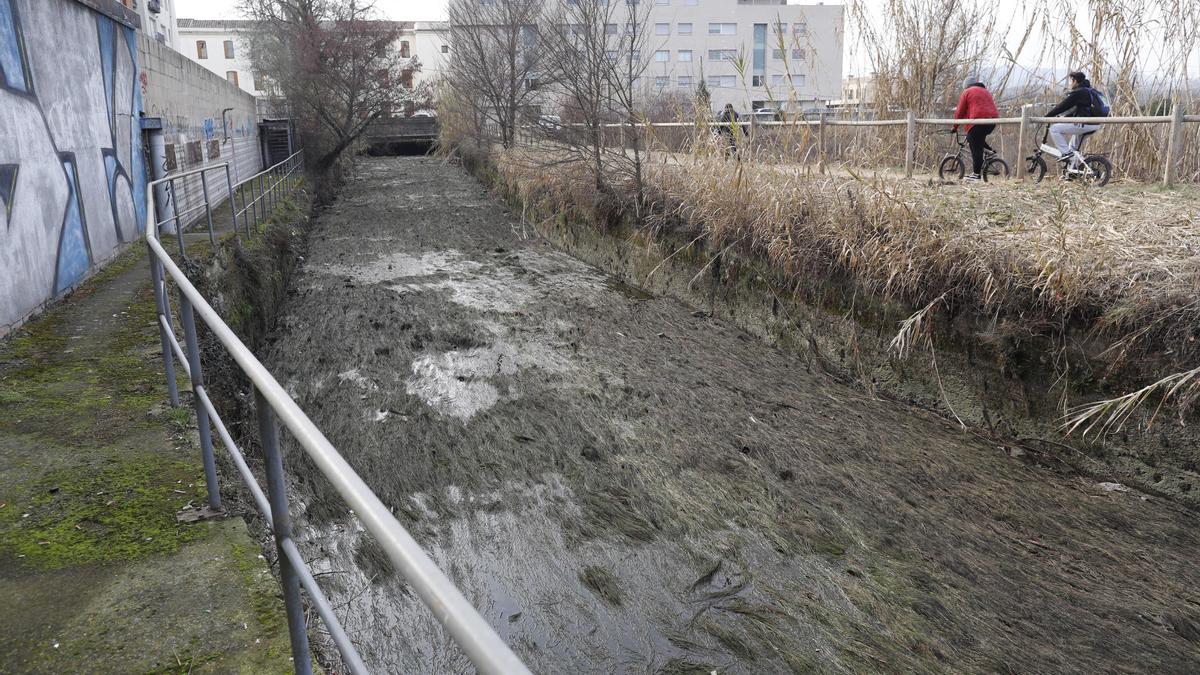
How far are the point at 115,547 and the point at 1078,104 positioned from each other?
803 cm

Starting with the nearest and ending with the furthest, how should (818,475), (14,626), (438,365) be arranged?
1. (14,626)
2. (818,475)
3. (438,365)

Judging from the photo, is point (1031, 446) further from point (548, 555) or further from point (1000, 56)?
point (1000, 56)

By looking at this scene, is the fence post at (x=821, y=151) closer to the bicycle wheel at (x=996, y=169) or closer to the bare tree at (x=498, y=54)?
the bicycle wheel at (x=996, y=169)

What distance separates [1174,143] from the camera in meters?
6.79

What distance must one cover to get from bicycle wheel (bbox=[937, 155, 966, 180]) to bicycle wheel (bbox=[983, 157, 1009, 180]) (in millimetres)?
270

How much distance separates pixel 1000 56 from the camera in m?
8.61

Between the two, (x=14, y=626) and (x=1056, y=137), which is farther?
(x=1056, y=137)

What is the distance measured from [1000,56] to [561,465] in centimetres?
686

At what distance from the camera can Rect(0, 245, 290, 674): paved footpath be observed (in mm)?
1978

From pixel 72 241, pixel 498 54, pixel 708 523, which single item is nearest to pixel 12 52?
pixel 72 241

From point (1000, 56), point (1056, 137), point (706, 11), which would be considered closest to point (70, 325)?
point (1056, 137)

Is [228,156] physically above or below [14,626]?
above

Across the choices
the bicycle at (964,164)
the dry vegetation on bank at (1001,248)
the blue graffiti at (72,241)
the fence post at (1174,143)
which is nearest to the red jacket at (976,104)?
the bicycle at (964,164)

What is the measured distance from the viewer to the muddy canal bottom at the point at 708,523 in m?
3.28
